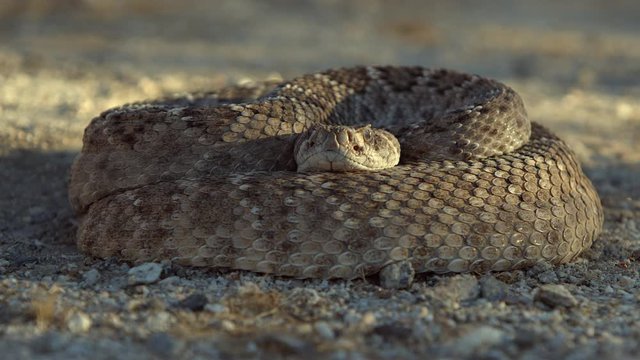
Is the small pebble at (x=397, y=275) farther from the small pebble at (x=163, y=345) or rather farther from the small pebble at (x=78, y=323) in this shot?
the small pebble at (x=78, y=323)

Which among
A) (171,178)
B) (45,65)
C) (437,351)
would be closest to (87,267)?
(171,178)

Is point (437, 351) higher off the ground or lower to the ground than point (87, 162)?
lower

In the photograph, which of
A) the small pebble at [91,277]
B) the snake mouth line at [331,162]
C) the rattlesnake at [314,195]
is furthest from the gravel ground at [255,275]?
the snake mouth line at [331,162]

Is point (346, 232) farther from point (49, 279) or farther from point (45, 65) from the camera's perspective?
Result: point (45, 65)

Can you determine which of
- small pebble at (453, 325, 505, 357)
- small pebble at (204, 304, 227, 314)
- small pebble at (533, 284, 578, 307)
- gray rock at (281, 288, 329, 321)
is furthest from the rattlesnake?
small pebble at (453, 325, 505, 357)

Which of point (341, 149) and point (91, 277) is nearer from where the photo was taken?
point (91, 277)

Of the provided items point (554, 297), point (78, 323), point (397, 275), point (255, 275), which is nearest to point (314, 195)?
point (255, 275)

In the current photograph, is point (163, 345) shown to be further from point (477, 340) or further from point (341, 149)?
point (341, 149)
